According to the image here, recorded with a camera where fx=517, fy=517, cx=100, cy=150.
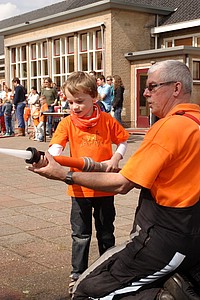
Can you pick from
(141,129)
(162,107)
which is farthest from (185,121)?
(141,129)

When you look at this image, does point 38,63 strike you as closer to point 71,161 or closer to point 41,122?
point 41,122

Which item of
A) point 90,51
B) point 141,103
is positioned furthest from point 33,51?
point 141,103

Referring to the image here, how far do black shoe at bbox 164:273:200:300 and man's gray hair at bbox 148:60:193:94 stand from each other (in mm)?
1005

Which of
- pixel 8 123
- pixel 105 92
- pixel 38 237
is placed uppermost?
pixel 105 92

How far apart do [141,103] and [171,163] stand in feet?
67.1

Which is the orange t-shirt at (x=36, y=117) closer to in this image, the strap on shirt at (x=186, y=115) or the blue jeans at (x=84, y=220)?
the blue jeans at (x=84, y=220)

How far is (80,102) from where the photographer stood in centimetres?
407

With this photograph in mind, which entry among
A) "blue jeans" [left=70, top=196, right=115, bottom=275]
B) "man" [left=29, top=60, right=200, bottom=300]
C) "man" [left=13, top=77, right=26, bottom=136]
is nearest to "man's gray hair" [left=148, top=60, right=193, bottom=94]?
"man" [left=29, top=60, right=200, bottom=300]

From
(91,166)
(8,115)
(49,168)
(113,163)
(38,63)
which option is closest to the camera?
(49,168)

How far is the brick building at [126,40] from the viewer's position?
22250 millimetres

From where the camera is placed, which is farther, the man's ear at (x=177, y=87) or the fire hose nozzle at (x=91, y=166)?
the fire hose nozzle at (x=91, y=166)

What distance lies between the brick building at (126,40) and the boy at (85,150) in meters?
16.5

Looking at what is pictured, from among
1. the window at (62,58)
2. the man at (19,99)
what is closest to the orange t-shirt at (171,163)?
the man at (19,99)

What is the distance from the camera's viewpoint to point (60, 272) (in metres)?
4.64
